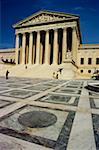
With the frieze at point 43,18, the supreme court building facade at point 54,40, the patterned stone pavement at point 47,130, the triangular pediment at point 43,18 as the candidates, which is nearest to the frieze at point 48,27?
the supreme court building facade at point 54,40

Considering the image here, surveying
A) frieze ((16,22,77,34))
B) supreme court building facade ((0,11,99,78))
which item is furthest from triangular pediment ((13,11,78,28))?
frieze ((16,22,77,34))

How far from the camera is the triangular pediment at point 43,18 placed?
44156 mm

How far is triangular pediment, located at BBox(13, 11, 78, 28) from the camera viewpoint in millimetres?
44156

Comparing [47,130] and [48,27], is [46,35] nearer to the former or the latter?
[48,27]

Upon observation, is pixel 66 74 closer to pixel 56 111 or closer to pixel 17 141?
pixel 56 111

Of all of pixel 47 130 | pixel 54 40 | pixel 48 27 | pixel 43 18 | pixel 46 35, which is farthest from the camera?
pixel 43 18

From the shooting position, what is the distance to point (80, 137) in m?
2.77

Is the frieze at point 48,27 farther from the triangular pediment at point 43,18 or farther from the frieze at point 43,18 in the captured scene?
the frieze at point 43,18

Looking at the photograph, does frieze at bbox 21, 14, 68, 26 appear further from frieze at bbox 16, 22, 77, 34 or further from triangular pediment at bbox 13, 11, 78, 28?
frieze at bbox 16, 22, 77, 34

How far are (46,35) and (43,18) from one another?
527 centimetres

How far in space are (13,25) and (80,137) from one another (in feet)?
176

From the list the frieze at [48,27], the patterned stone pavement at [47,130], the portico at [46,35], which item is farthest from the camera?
the portico at [46,35]

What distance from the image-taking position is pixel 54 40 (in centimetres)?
4562

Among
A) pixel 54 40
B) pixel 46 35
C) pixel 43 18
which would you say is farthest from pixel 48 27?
pixel 54 40
